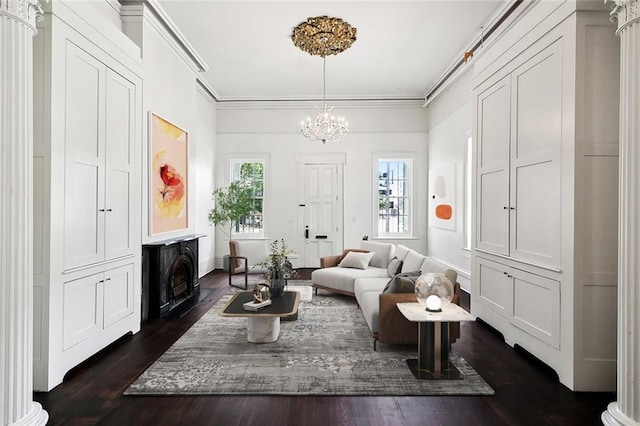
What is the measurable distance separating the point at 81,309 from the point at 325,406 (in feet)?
7.29

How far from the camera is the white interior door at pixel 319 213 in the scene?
26.8ft

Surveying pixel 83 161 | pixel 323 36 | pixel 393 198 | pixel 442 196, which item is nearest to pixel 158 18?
pixel 323 36

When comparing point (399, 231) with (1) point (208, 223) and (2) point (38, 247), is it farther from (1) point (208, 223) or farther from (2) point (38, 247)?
(2) point (38, 247)

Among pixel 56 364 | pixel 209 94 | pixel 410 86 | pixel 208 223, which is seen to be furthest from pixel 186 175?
pixel 410 86

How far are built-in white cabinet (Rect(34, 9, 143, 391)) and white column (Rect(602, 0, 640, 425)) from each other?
12.8 ft

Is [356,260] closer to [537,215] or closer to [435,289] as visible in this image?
[435,289]

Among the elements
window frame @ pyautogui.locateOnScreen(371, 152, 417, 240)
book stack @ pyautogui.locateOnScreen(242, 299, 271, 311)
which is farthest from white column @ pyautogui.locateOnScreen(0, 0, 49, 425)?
window frame @ pyautogui.locateOnScreen(371, 152, 417, 240)

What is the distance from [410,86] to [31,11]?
6.37m

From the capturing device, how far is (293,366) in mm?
3188

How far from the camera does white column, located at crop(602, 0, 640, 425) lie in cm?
214

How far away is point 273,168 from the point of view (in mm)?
8172

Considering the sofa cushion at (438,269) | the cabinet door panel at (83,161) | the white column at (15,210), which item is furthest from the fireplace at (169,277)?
the sofa cushion at (438,269)

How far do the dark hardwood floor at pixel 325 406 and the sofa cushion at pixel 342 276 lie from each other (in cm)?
240

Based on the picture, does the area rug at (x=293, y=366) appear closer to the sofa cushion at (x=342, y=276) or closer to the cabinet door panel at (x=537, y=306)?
the cabinet door panel at (x=537, y=306)
